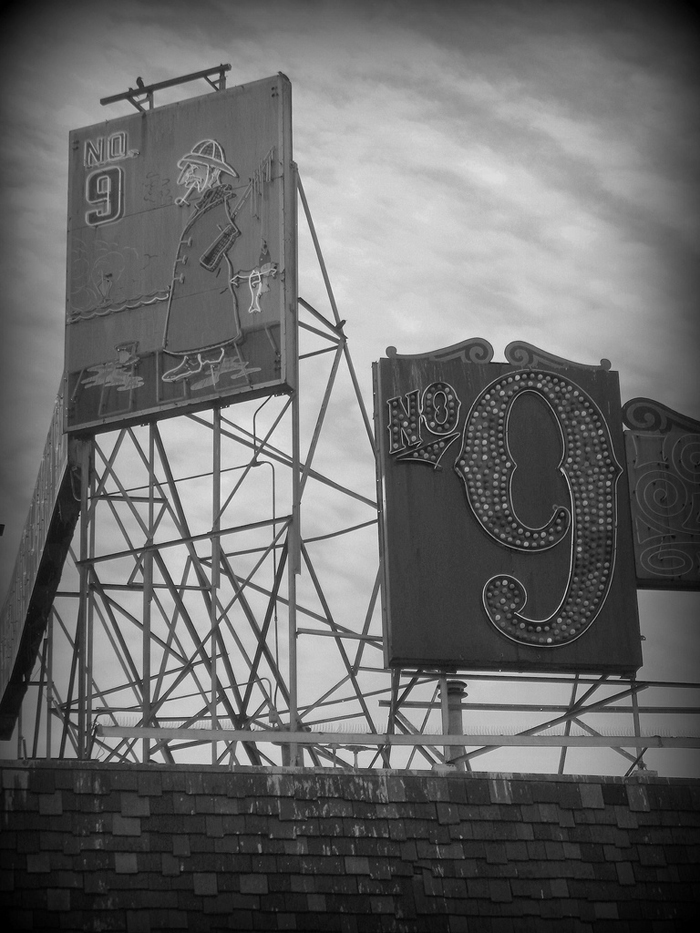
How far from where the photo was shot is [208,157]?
1827 cm

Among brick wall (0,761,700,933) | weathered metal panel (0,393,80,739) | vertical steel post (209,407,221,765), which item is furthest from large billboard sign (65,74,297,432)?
brick wall (0,761,700,933)

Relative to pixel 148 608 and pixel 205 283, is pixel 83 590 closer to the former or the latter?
pixel 148 608

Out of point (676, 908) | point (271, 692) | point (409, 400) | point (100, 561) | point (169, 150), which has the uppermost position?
point (169, 150)

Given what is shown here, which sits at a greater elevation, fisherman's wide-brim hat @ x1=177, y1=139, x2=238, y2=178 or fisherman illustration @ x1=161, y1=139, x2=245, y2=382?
fisherman's wide-brim hat @ x1=177, y1=139, x2=238, y2=178

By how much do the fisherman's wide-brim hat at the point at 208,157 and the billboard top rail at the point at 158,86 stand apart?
2.92 ft

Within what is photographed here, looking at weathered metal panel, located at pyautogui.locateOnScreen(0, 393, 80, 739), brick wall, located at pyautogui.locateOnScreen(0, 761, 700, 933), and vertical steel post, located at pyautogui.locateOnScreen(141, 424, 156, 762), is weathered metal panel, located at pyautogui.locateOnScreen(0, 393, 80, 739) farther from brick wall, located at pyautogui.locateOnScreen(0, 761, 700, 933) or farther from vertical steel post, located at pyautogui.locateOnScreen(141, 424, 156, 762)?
brick wall, located at pyautogui.locateOnScreen(0, 761, 700, 933)

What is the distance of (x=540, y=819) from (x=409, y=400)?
5190 millimetres

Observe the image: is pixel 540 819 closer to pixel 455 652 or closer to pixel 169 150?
pixel 455 652

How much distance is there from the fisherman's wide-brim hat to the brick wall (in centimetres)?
762

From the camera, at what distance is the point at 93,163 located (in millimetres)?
19047

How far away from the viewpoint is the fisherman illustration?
1741 centimetres

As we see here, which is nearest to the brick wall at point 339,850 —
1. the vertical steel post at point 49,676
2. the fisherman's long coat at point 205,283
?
the fisherman's long coat at point 205,283

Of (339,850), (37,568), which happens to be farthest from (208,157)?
(339,850)

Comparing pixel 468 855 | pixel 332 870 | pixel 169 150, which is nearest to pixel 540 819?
pixel 468 855
